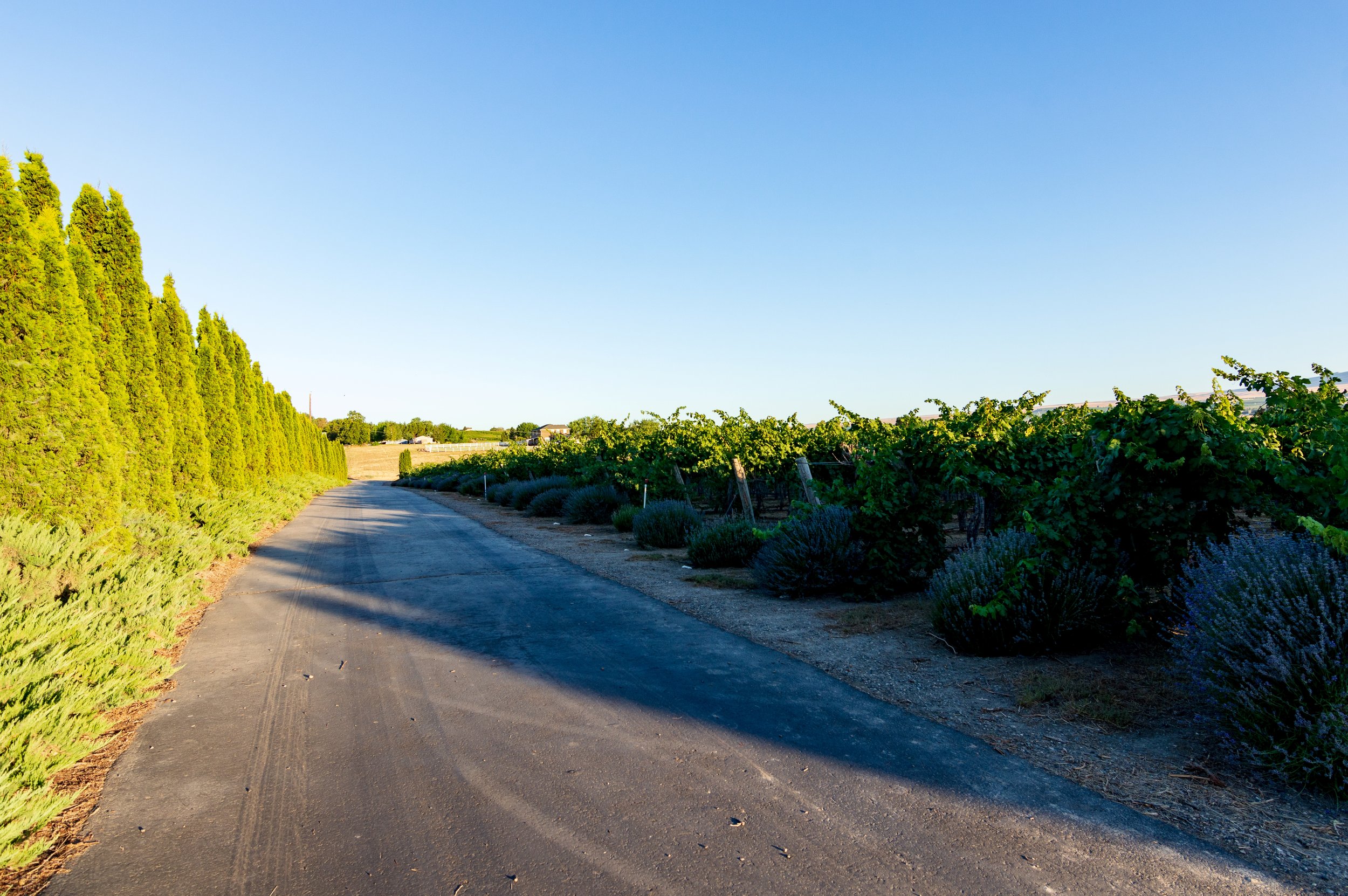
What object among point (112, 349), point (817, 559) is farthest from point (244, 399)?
point (817, 559)

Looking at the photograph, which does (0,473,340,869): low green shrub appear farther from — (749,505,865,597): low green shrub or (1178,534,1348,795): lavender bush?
(749,505,865,597): low green shrub

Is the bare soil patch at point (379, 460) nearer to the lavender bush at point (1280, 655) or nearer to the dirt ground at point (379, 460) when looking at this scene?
the dirt ground at point (379, 460)

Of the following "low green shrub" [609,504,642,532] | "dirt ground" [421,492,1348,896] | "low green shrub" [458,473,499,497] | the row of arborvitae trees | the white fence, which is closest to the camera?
"dirt ground" [421,492,1348,896]

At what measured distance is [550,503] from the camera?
21922mm

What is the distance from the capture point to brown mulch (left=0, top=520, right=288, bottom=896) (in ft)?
9.59

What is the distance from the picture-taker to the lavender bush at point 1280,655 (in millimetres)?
3340

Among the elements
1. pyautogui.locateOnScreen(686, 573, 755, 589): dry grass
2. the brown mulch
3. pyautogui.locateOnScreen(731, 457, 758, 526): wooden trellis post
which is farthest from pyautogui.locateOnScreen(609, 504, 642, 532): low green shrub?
the brown mulch

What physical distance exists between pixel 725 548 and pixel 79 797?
8.46m

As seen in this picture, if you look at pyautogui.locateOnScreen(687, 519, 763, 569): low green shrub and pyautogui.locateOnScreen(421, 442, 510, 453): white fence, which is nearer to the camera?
pyautogui.locateOnScreen(687, 519, 763, 569): low green shrub

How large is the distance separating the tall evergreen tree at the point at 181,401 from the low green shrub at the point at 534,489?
10.9 m

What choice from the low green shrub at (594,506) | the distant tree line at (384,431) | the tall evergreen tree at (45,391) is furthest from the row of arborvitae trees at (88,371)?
the distant tree line at (384,431)

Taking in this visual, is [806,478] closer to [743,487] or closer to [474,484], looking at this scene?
[743,487]

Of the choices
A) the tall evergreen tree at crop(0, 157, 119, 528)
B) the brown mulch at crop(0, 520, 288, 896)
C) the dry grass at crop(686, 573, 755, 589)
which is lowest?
the brown mulch at crop(0, 520, 288, 896)

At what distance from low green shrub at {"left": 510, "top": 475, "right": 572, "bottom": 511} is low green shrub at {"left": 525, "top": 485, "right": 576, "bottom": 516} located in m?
1.43
